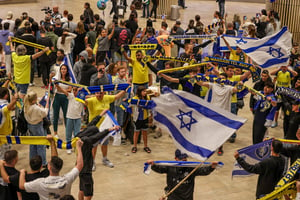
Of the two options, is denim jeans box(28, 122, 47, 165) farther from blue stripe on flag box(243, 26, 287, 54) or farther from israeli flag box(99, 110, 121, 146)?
blue stripe on flag box(243, 26, 287, 54)

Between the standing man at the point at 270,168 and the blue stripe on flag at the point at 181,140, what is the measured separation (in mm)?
608

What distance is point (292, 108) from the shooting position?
32.0ft

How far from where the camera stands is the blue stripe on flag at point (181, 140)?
23.3 feet

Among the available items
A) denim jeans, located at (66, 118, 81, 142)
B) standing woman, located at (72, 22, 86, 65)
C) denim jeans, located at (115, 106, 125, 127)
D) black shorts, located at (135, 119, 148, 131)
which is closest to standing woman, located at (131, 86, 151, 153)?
black shorts, located at (135, 119, 148, 131)

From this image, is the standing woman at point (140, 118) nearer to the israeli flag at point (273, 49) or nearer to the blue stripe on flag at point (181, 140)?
the blue stripe on flag at point (181, 140)

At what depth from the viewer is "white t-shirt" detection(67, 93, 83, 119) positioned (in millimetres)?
10312

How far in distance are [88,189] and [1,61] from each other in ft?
19.0

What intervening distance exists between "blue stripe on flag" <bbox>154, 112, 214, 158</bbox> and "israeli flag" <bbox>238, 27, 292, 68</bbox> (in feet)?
16.7

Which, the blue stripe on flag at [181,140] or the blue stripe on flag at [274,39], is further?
the blue stripe on flag at [274,39]

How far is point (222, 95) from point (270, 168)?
3460 mm

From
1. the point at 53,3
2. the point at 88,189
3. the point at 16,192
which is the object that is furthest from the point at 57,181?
the point at 53,3

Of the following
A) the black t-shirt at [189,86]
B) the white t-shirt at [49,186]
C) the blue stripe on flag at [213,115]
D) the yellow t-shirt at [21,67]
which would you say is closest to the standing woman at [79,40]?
the yellow t-shirt at [21,67]

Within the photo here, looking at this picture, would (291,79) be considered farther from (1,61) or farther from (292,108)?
(1,61)

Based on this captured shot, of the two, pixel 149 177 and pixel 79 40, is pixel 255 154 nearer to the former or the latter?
pixel 149 177
